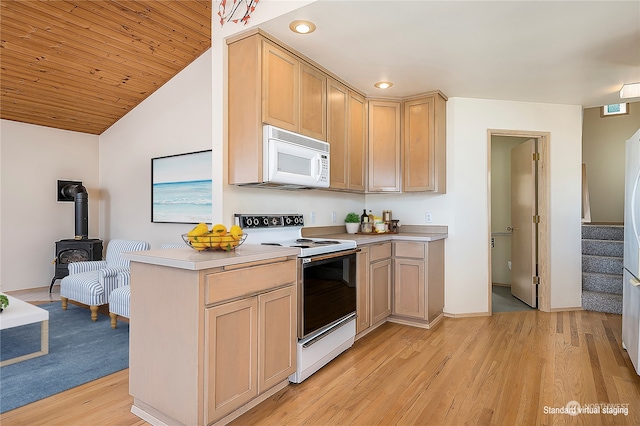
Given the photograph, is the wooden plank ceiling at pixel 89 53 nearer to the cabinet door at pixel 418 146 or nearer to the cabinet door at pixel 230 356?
the cabinet door at pixel 418 146

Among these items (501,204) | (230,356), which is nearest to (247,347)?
(230,356)

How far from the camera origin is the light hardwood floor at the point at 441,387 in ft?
6.62

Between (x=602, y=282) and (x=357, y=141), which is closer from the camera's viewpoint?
(x=357, y=141)

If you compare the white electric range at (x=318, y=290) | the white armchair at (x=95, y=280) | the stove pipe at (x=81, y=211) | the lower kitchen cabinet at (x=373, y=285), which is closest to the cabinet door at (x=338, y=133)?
the white electric range at (x=318, y=290)

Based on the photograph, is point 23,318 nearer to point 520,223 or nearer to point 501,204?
point 520,223

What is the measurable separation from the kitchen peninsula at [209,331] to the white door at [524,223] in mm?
3266

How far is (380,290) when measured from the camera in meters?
3.49

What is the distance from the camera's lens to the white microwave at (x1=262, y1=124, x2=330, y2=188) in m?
2.52

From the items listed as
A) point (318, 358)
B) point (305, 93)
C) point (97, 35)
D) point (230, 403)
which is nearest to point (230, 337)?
point (230, 403)

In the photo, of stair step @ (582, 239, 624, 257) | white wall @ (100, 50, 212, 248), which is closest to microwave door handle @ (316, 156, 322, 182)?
white wall @ (100, 50, 212, 248)

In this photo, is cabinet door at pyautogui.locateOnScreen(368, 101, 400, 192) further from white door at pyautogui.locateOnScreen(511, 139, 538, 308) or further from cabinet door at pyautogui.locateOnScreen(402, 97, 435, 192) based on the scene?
white door at pyautogui.locateOnScreen(511, 139, 538, 308)

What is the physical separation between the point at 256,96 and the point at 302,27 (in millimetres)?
549

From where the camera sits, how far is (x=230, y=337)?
189 centimetres

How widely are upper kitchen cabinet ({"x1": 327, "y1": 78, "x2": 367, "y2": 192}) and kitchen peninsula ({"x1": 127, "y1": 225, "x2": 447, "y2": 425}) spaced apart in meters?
1.36
